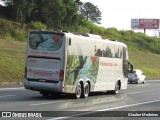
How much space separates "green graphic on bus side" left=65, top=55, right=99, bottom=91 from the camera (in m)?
23.2

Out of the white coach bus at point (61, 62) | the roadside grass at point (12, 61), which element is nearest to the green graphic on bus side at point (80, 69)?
the white coach bus at point (61, 62)

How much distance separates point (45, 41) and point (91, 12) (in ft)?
265

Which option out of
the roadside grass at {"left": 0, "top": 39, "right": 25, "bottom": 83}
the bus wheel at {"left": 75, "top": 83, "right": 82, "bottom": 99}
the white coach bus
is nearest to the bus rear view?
the white coach bus

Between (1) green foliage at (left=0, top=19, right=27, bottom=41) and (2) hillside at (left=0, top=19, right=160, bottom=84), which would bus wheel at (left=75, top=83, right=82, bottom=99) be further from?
Result: (1) green foliage at (left=0, top=19, right=27, bottom=41)

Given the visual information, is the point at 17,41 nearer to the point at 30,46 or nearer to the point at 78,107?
the point at 30,46

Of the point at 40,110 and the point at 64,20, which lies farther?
the point at 64,20

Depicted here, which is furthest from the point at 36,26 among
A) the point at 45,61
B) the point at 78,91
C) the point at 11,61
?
the point at 45,61

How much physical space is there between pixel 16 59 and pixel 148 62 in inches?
1512

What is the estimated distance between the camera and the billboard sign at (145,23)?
124 m

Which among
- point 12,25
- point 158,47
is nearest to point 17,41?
point 12,25

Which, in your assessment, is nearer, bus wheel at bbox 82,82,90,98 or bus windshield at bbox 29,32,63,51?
bus windshield at bbox 29,32,63,51

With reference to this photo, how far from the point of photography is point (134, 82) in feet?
163

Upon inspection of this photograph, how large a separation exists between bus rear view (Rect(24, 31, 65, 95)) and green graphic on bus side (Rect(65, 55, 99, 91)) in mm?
508

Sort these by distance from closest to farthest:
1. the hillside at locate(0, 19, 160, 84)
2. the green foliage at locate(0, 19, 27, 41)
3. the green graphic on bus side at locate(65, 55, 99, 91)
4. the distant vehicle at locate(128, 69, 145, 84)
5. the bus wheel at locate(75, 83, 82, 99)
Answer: the green graphic on bus side at locate(65, 55, 99, 91)
the bus wheel at locate(75, 83, 82, 99)
the hillside at locate(0, 19, 160, 84)
the distant vehicle at locate(128, 69, 145, 84)
the green foliage at locate(0, 19, 27, 41)
